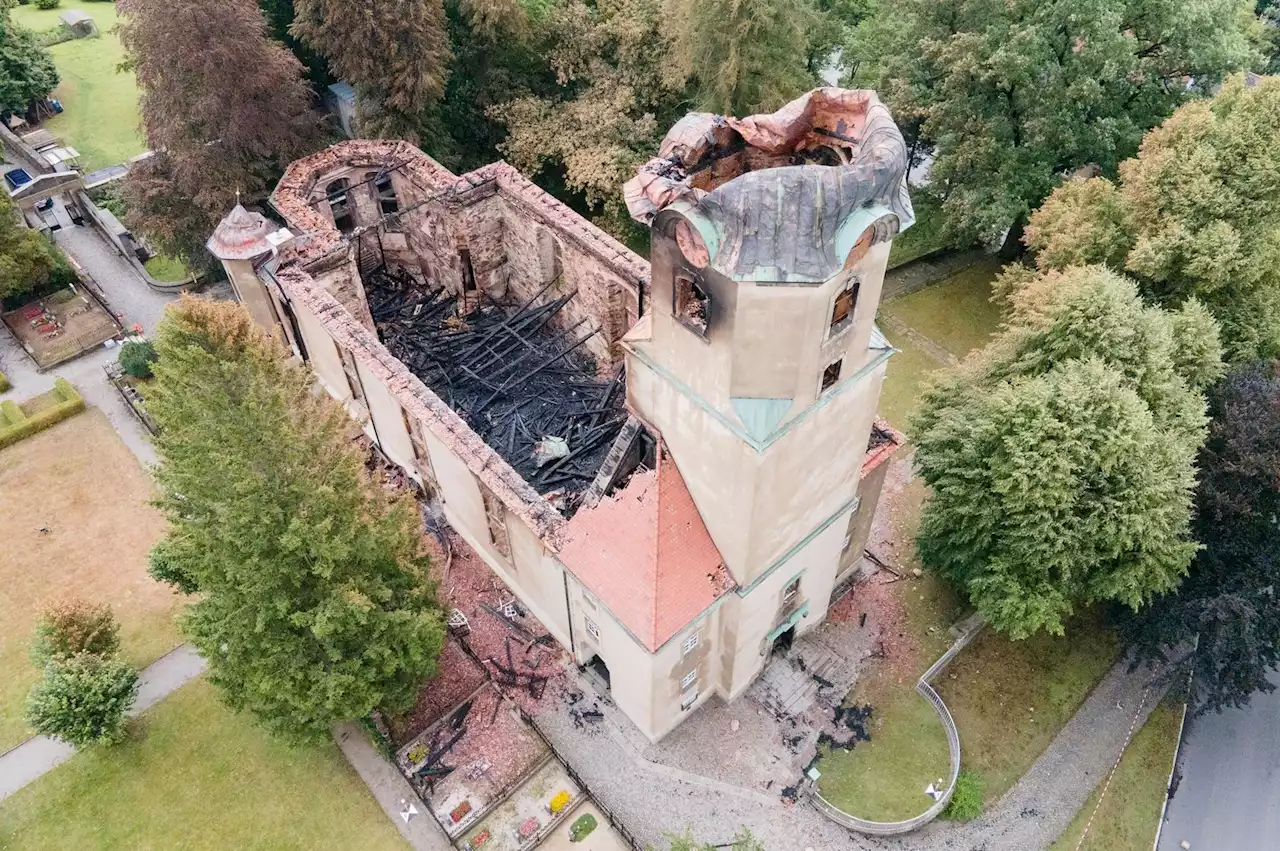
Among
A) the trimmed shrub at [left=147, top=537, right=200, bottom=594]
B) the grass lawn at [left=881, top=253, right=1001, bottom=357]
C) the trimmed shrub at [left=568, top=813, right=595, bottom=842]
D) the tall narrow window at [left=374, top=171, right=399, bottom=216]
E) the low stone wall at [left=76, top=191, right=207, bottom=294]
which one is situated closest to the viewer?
the trimmed shrub at [left=568, top=813, right=595, bottom=842]

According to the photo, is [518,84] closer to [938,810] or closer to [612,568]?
[612,568]

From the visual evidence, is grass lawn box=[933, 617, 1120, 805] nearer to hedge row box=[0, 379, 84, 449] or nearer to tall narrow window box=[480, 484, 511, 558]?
tall narrow window box=[480, 484, 511, 558]

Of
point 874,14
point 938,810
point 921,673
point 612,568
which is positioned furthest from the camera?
point 874,14

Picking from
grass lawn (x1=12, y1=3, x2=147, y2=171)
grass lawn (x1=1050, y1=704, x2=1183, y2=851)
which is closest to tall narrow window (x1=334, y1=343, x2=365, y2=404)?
grass lawn (x1=1050, y1=704, x2=1183, y2=851)

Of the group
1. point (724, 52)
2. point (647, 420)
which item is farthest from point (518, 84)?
point (647, 420)

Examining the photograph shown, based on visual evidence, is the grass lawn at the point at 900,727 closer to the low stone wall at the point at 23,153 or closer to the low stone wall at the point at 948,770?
the low stone wall at the point at 948,770

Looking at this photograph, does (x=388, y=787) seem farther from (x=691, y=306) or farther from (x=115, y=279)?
(x=115, y=279)
